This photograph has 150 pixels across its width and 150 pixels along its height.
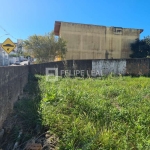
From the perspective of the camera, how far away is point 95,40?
60.0 ft

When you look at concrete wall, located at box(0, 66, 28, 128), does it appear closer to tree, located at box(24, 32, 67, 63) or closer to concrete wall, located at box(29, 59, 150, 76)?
concrete wall, located at box(29, 59, 150, 76)

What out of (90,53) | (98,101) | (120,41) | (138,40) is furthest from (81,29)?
(98,101)

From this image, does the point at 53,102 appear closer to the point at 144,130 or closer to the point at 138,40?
the point at 144,130

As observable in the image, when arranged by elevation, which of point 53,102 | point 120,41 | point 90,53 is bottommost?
point 53,102

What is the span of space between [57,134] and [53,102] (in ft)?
3.77

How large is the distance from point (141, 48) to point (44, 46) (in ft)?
40.1

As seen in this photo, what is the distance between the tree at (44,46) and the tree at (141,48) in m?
9.66

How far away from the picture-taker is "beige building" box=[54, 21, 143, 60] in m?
17.4

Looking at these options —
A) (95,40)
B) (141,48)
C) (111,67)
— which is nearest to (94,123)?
(111,67)

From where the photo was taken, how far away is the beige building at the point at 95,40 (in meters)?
17.4

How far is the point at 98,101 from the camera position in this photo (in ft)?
11.2

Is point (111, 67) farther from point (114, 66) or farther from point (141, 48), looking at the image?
point (141, 48)

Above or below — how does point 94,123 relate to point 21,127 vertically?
above

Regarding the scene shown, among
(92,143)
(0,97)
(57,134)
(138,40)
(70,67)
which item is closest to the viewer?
(92,143)
